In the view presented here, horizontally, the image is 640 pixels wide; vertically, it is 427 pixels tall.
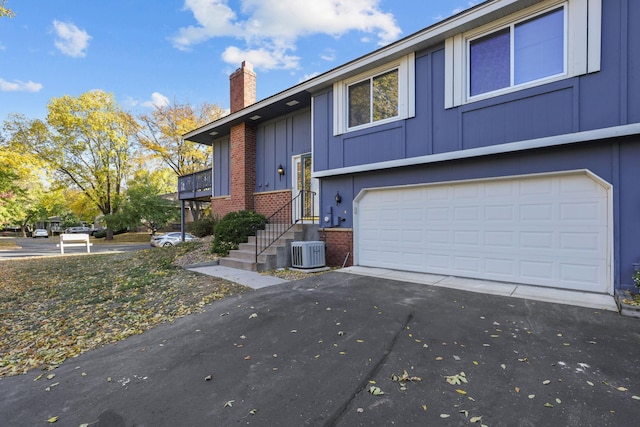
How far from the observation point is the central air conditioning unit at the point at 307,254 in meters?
7.81

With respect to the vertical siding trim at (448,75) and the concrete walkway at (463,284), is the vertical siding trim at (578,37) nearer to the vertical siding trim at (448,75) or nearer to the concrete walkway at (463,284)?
the vertical siding trim at (448,75)

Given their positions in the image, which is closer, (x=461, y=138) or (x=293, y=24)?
(x=461, y=138)

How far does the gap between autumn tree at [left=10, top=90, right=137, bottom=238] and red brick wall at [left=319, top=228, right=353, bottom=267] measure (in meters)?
22.1

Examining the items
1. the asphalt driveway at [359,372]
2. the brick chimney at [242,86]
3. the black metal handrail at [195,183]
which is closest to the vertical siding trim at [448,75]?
the asphalt driveway at [359,372]

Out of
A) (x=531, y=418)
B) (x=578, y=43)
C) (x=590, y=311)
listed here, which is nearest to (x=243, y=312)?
(x=531, y=418)

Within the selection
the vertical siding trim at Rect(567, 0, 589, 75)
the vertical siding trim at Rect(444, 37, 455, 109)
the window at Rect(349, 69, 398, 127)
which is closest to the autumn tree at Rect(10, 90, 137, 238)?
the window at Rect(349, 69, 398, 127)

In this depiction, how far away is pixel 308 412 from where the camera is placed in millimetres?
2275

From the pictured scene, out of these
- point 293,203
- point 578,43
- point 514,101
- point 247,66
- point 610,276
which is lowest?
point 610,276

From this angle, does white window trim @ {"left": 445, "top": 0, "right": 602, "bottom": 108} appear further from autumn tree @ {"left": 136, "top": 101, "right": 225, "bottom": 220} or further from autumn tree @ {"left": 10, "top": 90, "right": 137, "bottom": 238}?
autumn tree @ {"left": 10, "top": 90, "right": 137, "bottom": 238}

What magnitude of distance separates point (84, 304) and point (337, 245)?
5.62 metres

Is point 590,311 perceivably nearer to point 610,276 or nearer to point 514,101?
point 610,276

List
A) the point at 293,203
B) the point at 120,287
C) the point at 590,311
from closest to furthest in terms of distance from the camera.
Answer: the point at 590,311, the point at 120,287, the point at 293,203

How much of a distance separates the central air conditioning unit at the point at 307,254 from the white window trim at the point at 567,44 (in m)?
4.53

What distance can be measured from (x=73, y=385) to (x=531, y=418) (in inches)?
150
